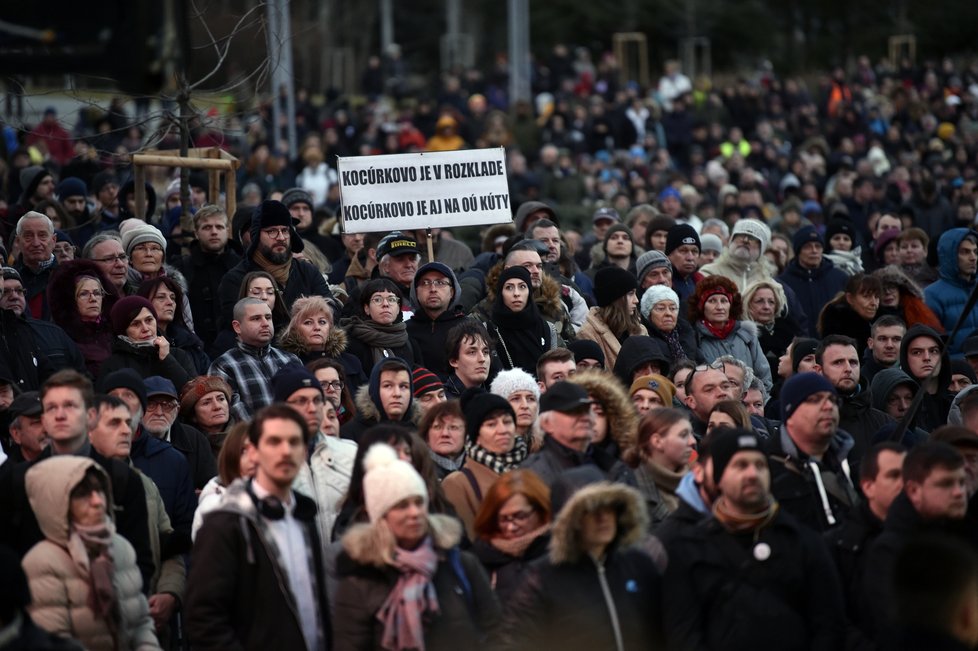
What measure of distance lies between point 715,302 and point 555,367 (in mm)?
2722

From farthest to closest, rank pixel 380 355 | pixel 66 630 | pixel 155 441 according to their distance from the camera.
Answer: pixel 380 355 < pixel 155 441 < pixel 66 630

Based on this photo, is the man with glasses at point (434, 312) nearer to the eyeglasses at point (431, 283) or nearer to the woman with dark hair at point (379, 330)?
the eyeglasses at point (431, 283)

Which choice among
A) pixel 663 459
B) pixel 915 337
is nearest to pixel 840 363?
pixel 915 337

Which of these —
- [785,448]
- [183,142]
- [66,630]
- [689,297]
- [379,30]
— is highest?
[379,30]

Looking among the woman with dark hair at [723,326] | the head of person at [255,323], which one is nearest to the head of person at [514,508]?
the head of person at [255,323]

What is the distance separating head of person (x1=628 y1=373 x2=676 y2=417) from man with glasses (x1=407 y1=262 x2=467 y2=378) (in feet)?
5.22

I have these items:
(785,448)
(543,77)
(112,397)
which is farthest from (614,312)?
(543,77)

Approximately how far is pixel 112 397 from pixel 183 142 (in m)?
5.82

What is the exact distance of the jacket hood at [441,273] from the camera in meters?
11.7

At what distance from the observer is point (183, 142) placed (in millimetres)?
14016

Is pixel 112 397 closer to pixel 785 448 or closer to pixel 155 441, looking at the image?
pixel 155 441

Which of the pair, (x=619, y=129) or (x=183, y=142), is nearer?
(x=183, y=142)

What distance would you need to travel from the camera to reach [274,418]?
24.2ft

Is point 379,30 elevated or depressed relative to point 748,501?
elevated
